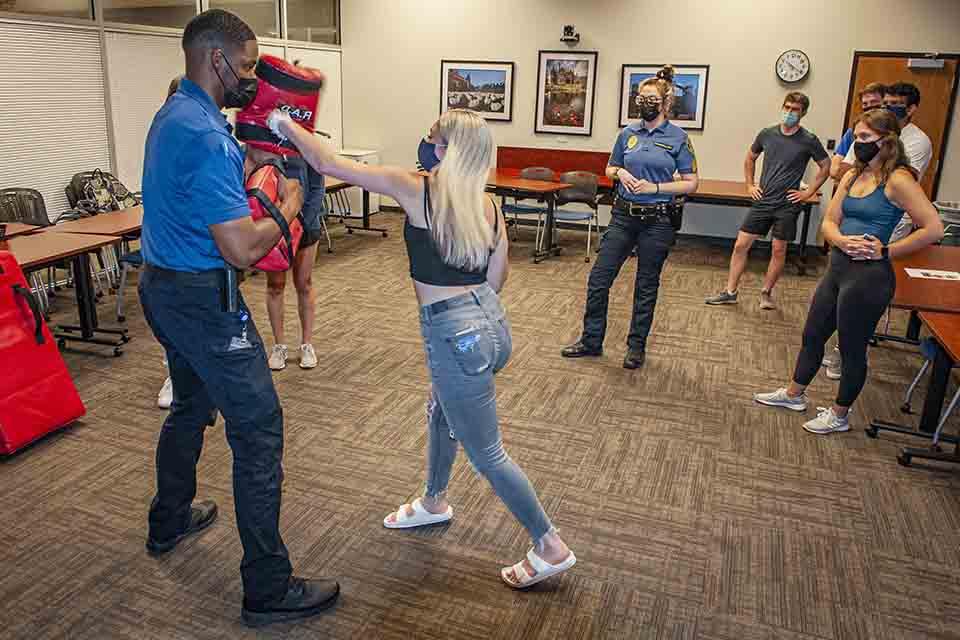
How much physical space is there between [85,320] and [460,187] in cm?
353

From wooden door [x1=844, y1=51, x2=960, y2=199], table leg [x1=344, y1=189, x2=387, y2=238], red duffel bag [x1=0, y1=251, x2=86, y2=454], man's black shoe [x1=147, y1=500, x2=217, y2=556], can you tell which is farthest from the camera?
table leg [x1=344, y1=189, x2=387, y2=238]

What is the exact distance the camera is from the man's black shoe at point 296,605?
7.49 ft

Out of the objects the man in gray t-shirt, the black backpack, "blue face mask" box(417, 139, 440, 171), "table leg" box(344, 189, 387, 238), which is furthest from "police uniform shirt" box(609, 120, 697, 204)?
"table leg" box(344, 189, 387, 238)

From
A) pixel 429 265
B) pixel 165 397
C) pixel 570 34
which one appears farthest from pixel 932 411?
pixel 570 34

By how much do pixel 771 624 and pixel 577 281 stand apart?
4559mm

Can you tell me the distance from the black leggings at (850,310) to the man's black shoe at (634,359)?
40.5 inches

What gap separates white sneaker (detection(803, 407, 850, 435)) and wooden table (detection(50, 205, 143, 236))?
397 cm

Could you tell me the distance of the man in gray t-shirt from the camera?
5.88 metres

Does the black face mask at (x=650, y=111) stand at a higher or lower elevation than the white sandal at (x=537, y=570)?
higher

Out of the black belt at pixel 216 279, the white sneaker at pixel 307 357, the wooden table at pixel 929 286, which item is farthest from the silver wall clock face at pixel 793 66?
the black belt at pixel 216 279

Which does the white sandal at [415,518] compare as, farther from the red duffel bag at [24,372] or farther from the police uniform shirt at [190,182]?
the red duffel bag at [24,372]

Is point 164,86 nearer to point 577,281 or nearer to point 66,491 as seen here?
point 577,281

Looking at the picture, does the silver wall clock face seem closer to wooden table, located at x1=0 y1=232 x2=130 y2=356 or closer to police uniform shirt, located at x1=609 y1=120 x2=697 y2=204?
police uniform shirt, located at x1=609 y1=120 x2=697 y2=204

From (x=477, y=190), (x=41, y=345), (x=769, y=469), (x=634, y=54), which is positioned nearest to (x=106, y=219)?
(x=41, y=345)
